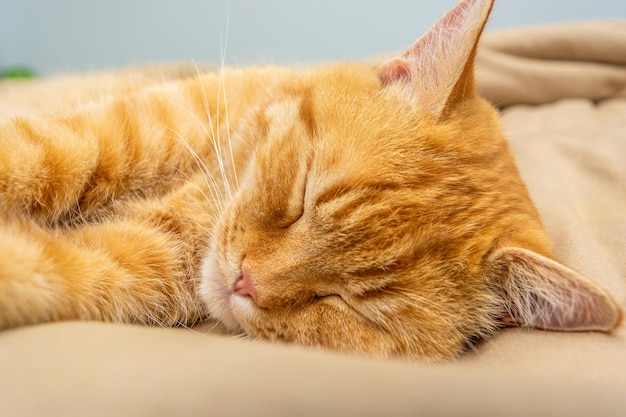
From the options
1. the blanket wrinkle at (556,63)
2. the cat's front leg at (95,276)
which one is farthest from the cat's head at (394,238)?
the blanket wrinkle at (556,63)

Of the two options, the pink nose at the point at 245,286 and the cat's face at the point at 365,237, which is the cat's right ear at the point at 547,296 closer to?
the cat's face at the point at 365,237

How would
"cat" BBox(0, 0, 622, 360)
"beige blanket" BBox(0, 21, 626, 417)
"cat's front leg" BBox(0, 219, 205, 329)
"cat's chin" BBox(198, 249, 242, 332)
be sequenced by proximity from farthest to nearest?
"cat's chin" BBox(198, 249, 242, 332) → "cat" BBox(0, 0, 622, 360) → "cat's front leg" BBox(0, 219, 205, 329) → "beige blanket" BBox(0, 21, 626, 417)

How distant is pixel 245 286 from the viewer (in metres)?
1.08

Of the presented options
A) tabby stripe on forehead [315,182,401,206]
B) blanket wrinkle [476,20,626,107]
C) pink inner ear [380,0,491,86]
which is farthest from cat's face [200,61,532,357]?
blanket wrinkle [476,20,626,107]

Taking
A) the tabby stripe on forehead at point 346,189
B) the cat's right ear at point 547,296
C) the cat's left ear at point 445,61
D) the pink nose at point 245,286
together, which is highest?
the cat's left ear at point 445,61

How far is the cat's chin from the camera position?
1.14 meters

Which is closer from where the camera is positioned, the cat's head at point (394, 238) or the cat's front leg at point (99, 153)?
the cat's head at point (394, 238)

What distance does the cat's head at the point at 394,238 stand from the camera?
104 cm

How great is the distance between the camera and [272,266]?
1059 millimetres

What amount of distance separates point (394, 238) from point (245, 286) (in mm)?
348

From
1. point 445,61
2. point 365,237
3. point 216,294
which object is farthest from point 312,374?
point 445,61

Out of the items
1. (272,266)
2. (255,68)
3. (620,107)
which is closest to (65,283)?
(272,266)

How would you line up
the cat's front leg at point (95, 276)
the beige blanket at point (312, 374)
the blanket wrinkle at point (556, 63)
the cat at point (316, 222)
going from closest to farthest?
the beige blanket at point (312, 374) < the cat's front leg at point (95, 276) < the cat at point (316, 222) < the blanket wrinkle at point (556, 63)

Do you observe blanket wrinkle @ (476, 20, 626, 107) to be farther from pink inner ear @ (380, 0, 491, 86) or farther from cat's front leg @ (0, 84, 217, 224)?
cat's front leg @ (0, 84, 217, 224)
